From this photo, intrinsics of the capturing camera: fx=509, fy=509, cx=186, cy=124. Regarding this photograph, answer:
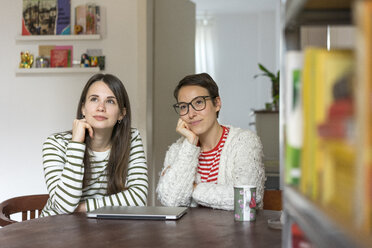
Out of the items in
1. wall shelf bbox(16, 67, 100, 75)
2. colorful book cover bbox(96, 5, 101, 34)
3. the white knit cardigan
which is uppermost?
colorful book cover bbox(96, 5, 101, 34)

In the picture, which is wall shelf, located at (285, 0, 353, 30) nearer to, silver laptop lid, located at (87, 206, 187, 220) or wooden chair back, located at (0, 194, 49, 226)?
silver laptop lid, located at (87, 206, 187, 220)

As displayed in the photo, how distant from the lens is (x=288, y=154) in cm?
66

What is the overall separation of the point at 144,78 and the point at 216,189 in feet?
6.04

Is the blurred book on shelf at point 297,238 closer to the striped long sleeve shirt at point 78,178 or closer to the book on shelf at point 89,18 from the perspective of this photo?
the striped long sleeve shirt at point 78,178

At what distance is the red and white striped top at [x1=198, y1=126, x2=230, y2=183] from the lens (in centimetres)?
216

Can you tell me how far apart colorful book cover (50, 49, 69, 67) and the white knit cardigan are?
1.79m

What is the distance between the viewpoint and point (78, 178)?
1956 millimetres

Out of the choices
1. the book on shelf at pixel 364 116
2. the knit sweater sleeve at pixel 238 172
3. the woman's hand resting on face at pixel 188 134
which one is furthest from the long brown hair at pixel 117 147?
the book on shelf at pixel 364 116

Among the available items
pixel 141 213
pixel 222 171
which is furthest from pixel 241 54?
pixel 141 213

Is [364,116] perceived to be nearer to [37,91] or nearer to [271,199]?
[271,199]

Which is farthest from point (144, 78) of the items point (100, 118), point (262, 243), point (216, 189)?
point (262, 243)

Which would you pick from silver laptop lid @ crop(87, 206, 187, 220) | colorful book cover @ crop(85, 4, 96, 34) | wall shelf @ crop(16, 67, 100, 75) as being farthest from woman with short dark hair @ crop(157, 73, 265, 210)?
colorful book cover @ crop(85, 4, 96, 34)

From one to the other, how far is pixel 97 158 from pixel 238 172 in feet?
1.98

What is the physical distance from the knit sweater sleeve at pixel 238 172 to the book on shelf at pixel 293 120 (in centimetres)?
119
